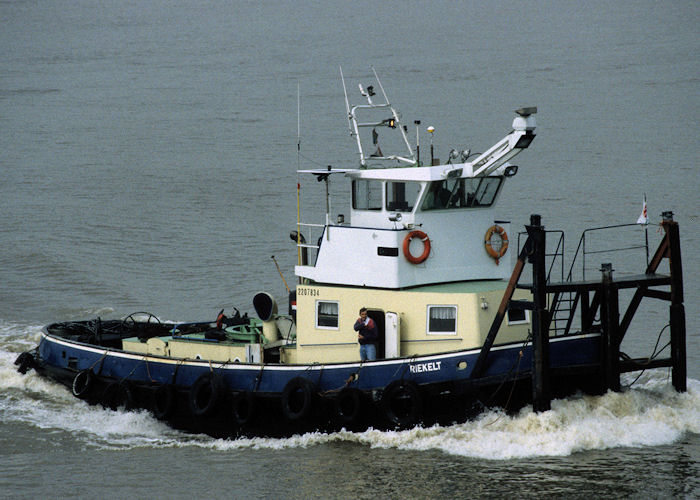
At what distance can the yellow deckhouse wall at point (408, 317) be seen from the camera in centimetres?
1341

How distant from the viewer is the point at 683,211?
2591 cm

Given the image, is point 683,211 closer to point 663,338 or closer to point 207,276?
point 663,338

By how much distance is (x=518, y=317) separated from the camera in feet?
45.4

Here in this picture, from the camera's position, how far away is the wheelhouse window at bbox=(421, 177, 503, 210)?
14.0 metres

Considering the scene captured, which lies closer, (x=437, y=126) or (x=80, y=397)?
(x=80, y=397)

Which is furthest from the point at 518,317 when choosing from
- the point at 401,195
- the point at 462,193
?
the point at 401,195

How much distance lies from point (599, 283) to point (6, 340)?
41.4ft

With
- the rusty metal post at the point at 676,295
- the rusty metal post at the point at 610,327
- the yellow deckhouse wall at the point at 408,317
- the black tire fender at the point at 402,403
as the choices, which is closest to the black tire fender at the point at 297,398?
the yellow deckhouse wall at the point at 408,317

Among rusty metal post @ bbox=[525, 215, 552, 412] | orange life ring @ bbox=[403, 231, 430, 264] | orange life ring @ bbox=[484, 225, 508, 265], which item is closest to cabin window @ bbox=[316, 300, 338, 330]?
orange life ring @ bbox=[403, 231, 430, 264]

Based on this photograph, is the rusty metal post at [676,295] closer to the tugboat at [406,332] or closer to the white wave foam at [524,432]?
the tugboat at [406,332]

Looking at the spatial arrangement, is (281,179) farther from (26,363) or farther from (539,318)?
(539,318)

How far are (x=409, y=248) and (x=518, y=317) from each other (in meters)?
1.70

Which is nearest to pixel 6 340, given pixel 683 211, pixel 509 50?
pixel 683 211

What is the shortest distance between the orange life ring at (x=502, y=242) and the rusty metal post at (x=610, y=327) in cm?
157
